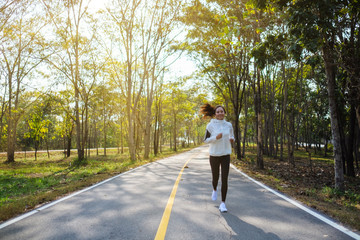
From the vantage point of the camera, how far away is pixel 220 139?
5.11 m

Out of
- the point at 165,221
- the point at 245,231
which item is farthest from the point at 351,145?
the point at 165,221

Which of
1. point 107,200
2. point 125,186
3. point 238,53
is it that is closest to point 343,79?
point 238,53

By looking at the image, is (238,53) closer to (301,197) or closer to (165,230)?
(301,197)

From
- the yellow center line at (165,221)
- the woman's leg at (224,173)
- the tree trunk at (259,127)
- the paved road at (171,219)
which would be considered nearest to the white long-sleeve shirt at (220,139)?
the woman's leg at (224,173)

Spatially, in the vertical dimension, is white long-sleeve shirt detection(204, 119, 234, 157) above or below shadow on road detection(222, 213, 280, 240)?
above

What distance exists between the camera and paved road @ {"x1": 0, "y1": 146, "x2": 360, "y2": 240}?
357 centimetres

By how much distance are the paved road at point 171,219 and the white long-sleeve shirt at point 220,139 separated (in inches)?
48.1

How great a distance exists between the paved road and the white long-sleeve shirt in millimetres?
1223

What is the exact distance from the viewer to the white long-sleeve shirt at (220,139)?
5.09 meters

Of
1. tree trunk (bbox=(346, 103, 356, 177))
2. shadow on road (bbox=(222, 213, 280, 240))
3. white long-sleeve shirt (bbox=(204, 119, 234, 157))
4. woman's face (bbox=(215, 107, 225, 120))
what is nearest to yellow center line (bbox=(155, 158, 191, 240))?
shadow on road (bbox=(222, 213, 280, 240))

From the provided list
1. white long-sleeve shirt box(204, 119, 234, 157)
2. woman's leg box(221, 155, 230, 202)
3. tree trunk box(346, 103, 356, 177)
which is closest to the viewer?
woman's leg box(221, 155, 230, 202)

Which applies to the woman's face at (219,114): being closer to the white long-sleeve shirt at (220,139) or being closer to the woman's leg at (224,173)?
the white long-sleeve shirt at (220,139)

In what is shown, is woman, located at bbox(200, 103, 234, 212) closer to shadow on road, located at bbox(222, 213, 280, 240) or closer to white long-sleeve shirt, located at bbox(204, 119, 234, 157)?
white long-sleeve shirt, located at bbox(204, 119, 234, 157)

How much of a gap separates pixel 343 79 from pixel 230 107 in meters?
17.0
